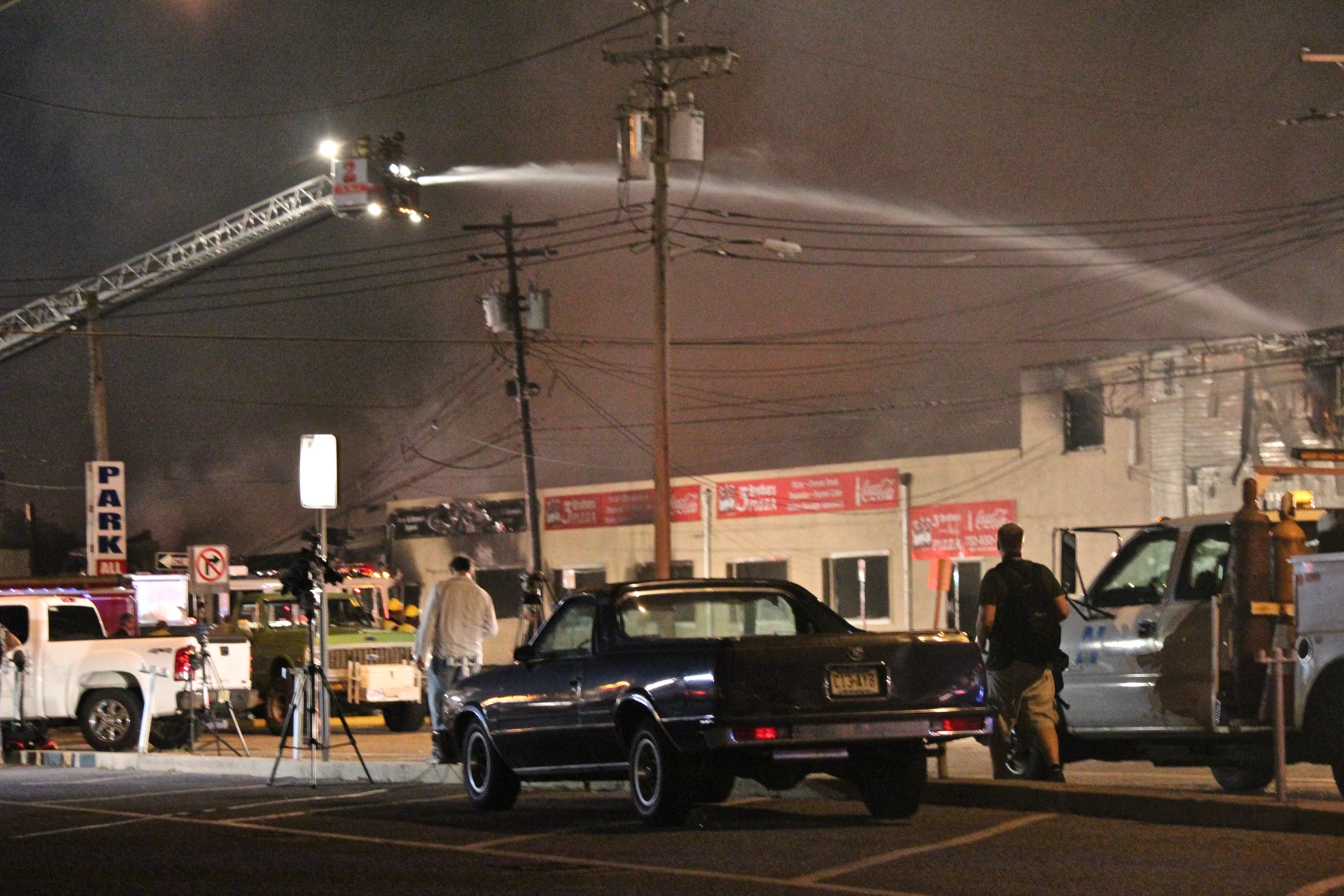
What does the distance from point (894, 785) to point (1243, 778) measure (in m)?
3.33

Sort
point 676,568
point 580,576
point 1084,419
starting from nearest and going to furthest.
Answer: point 1084,419
point 676,568
point 580,576

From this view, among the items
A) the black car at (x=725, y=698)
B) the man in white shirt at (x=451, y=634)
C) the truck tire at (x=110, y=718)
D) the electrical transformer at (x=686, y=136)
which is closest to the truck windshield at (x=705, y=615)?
the black car at (x=725, y=698)

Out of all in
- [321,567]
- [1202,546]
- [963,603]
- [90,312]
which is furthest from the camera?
[963,603]

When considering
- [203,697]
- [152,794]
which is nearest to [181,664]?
[203,697]

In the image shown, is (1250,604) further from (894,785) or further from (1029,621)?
(894,785)

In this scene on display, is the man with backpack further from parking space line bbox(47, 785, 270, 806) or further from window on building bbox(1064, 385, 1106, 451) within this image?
window on building bbox(1064, 385, 1106, 451)

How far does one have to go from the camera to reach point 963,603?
4016cm

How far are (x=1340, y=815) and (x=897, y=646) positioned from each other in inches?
103

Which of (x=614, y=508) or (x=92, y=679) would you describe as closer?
(x=92, y=679)

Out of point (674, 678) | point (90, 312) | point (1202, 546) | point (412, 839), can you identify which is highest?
point (90, 312)

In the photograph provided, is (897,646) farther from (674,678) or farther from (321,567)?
(321,567)

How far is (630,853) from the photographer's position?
970 centimetres

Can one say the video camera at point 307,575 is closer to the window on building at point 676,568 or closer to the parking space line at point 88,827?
the parking space line at point 88,827

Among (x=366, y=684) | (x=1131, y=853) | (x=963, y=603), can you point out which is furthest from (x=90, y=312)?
(x=1131, y=853)
